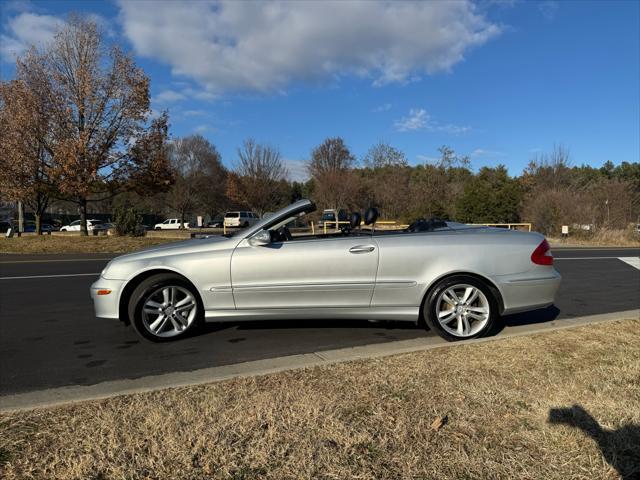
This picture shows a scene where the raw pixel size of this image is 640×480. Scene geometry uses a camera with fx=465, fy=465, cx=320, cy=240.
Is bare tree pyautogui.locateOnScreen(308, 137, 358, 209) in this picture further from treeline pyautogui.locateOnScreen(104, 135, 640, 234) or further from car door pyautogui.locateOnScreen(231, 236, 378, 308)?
car door pyautogui.locateOnScreen(231, 236, 378, 308)

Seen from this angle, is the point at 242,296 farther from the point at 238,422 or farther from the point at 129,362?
the point at 238,422

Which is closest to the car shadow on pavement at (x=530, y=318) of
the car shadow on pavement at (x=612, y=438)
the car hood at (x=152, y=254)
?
the car shadow on pavement at (x=612, y=438)

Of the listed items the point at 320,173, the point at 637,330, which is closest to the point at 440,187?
the point at 320,173

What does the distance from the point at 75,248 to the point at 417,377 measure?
17.5 meters

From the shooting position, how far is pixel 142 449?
98.0 inches

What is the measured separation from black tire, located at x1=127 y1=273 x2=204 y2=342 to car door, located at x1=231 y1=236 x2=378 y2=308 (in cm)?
45

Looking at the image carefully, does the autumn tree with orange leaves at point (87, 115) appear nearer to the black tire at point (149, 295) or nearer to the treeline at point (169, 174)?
the treeline at point (169, 174)

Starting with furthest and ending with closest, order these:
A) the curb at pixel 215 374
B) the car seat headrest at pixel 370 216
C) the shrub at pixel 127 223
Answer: the shrub at pixel 127 223 < the car seat headrest at pixel 370 216 < the curb at pixel 215 374

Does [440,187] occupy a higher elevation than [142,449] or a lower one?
higher

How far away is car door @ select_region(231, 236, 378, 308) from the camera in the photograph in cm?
462

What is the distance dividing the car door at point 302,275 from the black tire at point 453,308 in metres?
0.63

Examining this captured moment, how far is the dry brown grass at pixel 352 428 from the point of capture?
233cm

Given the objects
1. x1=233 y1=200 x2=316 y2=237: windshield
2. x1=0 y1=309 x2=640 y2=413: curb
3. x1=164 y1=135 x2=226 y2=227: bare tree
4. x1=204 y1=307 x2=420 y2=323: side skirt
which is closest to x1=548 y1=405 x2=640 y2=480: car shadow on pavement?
x1=0 y1=309 x2=640 y2=413: curb

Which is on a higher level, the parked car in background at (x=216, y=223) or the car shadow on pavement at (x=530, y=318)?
the parked car in background at (x=216, y=223)
